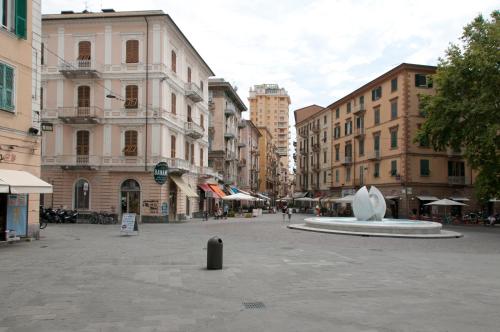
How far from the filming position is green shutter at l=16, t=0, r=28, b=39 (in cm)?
1866

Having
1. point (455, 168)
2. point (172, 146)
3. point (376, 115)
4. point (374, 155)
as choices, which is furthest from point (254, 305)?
point (376, 115)

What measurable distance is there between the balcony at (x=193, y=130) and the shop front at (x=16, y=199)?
23.5m

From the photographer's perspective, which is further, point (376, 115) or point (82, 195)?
point (376, 115)

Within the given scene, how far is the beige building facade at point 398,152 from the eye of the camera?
48.4m

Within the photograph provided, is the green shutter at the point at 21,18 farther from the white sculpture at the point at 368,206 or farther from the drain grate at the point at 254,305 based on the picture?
the white sculpture at the point at 368,206

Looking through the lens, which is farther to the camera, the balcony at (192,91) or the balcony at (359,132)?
the balcony at (359,132)

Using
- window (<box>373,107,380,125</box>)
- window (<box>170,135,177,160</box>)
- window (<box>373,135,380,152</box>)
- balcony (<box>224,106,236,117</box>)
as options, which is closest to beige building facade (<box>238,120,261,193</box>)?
balcony (<box>224,106,236,117</box>)

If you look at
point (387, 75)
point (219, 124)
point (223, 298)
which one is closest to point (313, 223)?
point (223, 298)

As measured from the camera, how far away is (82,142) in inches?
1474

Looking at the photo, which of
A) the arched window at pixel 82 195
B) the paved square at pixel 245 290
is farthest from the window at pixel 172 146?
the paved square at pixel 245 290

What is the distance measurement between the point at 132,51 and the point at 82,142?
782 cm

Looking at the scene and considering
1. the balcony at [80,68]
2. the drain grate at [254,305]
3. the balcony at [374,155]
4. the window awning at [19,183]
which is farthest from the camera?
the balcony at [374,155]

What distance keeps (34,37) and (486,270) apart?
1808 cm

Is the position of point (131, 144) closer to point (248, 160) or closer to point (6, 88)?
point (6, 88)
